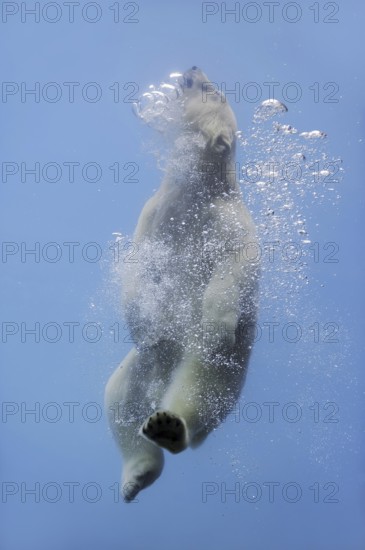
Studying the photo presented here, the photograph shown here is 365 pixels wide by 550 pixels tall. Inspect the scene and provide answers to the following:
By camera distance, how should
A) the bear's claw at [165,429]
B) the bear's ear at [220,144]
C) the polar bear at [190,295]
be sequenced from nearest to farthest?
the bear's claw at [165,429] < the polar bear at [190,295] < the bear's ear at [220,144]

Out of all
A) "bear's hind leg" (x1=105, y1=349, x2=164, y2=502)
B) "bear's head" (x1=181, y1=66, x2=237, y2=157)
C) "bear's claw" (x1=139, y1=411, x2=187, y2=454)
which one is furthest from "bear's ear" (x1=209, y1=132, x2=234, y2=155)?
"bear's claw" (x1=139, y1=411, x2=187, y2=454)

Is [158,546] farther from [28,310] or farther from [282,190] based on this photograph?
[282,190]

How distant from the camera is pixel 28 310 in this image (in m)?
3.68

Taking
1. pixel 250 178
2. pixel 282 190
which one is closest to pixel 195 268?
pixel 250 178

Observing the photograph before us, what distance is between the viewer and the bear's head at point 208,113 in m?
2.77

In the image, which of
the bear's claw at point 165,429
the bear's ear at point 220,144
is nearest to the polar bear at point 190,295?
the bear's ear at point 220,144

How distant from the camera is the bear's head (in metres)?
2.77

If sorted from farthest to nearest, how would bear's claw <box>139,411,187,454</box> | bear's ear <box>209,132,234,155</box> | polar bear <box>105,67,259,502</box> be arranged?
1. bear's ear <box>209,132,234,155</box>
2. polar bear <box>105,67,259,502</box>
3. bear's claw <box>139,411,187,454</box>

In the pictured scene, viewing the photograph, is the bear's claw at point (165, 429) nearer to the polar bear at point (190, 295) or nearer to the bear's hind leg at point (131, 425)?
the polar bear at point (190, 295)

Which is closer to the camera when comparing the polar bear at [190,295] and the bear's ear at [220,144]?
the polar bear at [190,295]

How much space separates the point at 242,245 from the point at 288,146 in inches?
33.7

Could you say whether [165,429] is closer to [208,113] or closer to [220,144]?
[220,144]

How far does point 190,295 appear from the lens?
2.62 metres

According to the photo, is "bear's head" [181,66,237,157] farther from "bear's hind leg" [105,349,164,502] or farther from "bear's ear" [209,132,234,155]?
"bear's hind leg" [105,349,164,502]
